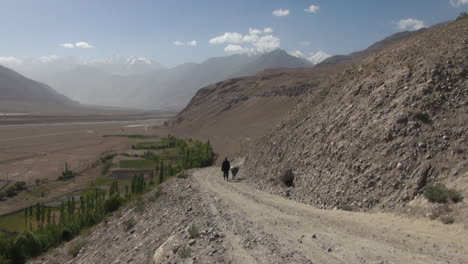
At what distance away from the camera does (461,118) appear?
1426 cm

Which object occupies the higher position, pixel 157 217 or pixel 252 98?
pixel 252 98

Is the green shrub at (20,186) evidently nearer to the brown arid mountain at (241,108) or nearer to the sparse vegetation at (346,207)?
the brown arid mountain at (241,108)

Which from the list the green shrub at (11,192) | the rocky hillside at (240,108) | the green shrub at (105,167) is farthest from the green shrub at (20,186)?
the rocky hillside at (240,108)

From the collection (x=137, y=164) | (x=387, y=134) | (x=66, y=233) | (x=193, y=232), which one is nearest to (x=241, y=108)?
(x=137, y=164)

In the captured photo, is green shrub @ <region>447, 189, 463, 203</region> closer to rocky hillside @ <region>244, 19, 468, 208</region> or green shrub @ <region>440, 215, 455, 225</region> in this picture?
rocky hillside @ <region>244, 19, 468, 208</region>

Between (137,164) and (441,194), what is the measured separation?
68601mm

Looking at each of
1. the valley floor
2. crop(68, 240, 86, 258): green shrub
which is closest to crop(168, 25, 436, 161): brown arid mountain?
crop(68, 240, 86, 258): green shrub

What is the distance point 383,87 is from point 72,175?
6658 centimetres

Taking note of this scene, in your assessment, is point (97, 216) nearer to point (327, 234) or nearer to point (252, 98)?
point (327, 234)

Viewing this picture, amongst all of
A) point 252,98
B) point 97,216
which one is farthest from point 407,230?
point 252,98

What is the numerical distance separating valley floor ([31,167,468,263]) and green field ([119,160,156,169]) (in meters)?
52.7

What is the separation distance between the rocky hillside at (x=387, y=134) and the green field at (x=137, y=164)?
51322 mm

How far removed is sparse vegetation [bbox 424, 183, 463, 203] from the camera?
11.3 meters

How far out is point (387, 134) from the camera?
15.7 meters
